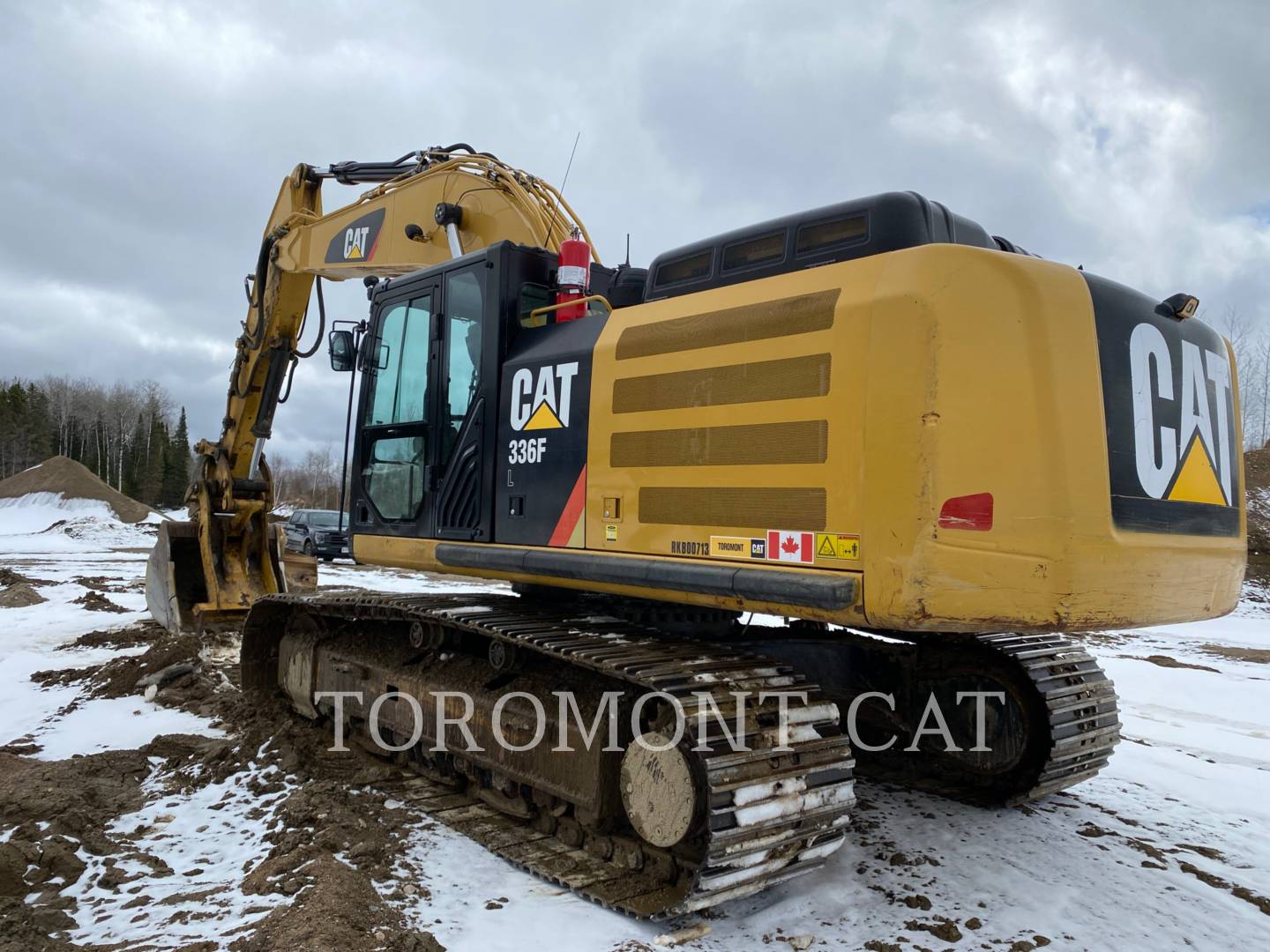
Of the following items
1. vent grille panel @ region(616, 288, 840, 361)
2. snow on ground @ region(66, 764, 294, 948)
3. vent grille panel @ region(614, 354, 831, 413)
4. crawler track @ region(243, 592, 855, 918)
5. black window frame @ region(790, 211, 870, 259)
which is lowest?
snow on ground @ region(66, 764, 294, 948)

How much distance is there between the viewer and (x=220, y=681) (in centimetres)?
694

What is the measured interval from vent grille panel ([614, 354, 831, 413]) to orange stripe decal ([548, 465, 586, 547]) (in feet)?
1.24

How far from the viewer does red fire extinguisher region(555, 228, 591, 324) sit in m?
4.55

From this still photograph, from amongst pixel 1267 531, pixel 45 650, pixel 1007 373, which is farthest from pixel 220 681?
pixel 1267 531

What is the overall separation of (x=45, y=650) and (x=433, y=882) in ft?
21.6

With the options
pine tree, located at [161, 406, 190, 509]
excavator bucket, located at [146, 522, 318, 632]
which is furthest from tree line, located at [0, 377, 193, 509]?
excavator bucket, located at [146, 522, 318, 632]

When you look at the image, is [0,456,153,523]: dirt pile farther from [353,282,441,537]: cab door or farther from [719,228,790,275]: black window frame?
[719,228,790,275]: black window frame

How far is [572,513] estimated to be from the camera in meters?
4.05

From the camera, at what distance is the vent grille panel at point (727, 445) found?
3238 millimetres

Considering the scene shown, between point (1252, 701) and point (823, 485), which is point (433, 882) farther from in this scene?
point (1252, 701)

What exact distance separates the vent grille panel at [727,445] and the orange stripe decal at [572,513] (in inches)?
8.3

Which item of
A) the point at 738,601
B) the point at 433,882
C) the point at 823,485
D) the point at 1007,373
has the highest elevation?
the point at 1007,373

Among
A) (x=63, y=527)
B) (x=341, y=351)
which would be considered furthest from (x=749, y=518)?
(x=63, y=527)

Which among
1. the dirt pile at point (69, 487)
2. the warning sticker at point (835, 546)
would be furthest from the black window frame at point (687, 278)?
the dirt pile at point (69, 487)
